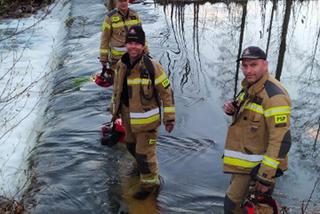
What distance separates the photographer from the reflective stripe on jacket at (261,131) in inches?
144

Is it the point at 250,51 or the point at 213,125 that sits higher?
the point at 250,51

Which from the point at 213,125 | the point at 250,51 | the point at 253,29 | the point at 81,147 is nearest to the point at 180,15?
the point at 253,29

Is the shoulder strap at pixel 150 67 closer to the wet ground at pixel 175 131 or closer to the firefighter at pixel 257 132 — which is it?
the firefighter at pixel 257 132

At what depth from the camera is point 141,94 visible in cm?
499

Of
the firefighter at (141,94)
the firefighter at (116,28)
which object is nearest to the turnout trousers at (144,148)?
the firefighter at (141,94)

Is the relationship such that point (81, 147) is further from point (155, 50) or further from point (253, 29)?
point (253, 29)

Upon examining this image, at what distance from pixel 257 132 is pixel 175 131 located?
3.98 m

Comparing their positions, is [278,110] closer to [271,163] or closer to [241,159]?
[271,163]

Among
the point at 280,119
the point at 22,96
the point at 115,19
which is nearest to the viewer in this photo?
the point at 280,119

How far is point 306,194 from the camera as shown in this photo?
235 inches

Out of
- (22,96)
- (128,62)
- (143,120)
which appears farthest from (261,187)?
(22,96)

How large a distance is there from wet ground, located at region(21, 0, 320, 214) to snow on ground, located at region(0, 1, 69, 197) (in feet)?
1.28

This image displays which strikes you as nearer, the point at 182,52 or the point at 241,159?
the point at 241,159

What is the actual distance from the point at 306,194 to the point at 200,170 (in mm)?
1609
